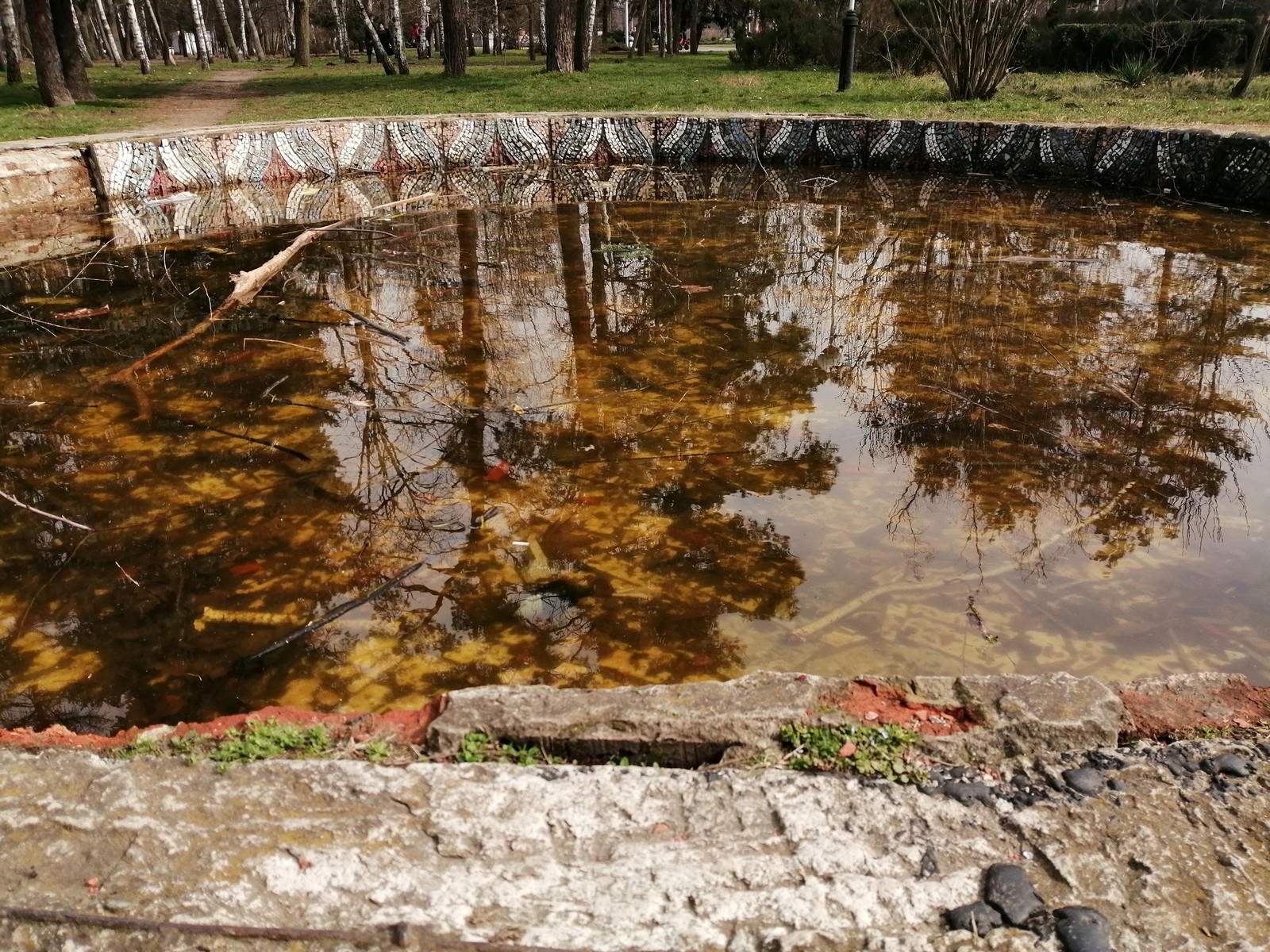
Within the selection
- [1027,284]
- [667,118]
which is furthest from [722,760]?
[667,118]

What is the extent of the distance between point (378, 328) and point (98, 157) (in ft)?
21.1

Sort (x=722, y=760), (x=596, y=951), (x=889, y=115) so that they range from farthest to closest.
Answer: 1. (x=889, y=115)
2. (x=722, y=760)
3. (x=596, y=951)

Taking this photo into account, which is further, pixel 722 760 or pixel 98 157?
pixel 98 157

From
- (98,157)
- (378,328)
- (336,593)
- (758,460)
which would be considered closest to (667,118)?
(98,157)

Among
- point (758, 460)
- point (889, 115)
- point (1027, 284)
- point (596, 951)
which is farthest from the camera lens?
point (889, 115)

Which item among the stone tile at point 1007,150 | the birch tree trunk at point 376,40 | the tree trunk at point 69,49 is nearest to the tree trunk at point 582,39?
the birch tree trunk at point 376,40

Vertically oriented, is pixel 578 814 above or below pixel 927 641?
above

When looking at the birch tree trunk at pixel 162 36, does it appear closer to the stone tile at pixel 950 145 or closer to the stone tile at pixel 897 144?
the stone tile at pixel 897 144

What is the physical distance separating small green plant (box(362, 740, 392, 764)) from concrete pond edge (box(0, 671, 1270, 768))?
6 centimetres

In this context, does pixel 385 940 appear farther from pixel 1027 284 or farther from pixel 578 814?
pixel 1027 284

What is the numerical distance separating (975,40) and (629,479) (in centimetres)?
1248

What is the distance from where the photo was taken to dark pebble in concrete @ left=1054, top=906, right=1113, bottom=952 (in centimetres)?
181

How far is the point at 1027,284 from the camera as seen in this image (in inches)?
276

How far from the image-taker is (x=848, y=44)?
1536 centimetres
